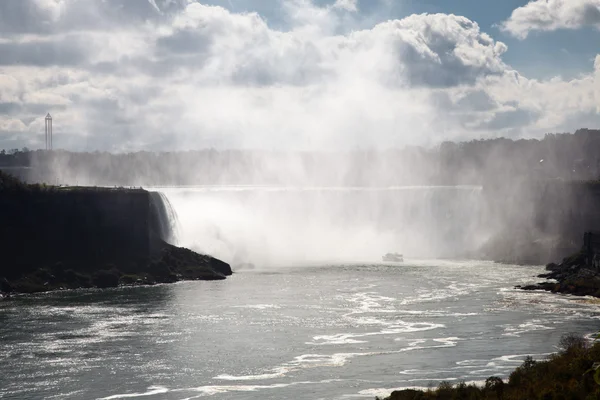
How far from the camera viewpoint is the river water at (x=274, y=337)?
47438 millimetres

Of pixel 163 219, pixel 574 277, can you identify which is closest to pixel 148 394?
pixel 574 277

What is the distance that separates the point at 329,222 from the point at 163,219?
48.9 metres

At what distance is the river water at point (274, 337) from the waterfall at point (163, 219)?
15026 millimetres

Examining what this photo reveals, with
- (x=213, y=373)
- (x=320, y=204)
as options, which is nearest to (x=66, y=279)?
(x=213, y=373)

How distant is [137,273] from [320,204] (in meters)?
64.6

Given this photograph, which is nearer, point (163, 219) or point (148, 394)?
point (148, 394)

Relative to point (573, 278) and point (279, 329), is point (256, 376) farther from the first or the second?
point (573, 278)

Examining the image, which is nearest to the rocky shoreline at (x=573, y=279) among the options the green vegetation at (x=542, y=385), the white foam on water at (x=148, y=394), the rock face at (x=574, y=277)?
the rock face at (x=574, y=277)

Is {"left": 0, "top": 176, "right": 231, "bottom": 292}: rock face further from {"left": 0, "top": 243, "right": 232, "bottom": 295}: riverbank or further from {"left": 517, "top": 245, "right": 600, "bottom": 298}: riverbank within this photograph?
{"left": 517, "top": 245, "right": 600, "bottom": 298}: riverbank

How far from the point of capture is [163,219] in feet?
357

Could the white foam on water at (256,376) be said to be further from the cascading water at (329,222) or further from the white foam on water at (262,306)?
the cascading water at (329,222)

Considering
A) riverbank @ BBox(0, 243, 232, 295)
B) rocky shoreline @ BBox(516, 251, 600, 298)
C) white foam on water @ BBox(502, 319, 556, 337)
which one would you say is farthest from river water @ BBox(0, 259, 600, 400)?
rocky shoreline @ BBox(516, 251, 600, 298)

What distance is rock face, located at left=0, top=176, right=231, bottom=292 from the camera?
292 ft

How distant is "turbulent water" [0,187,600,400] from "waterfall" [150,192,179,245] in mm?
639
